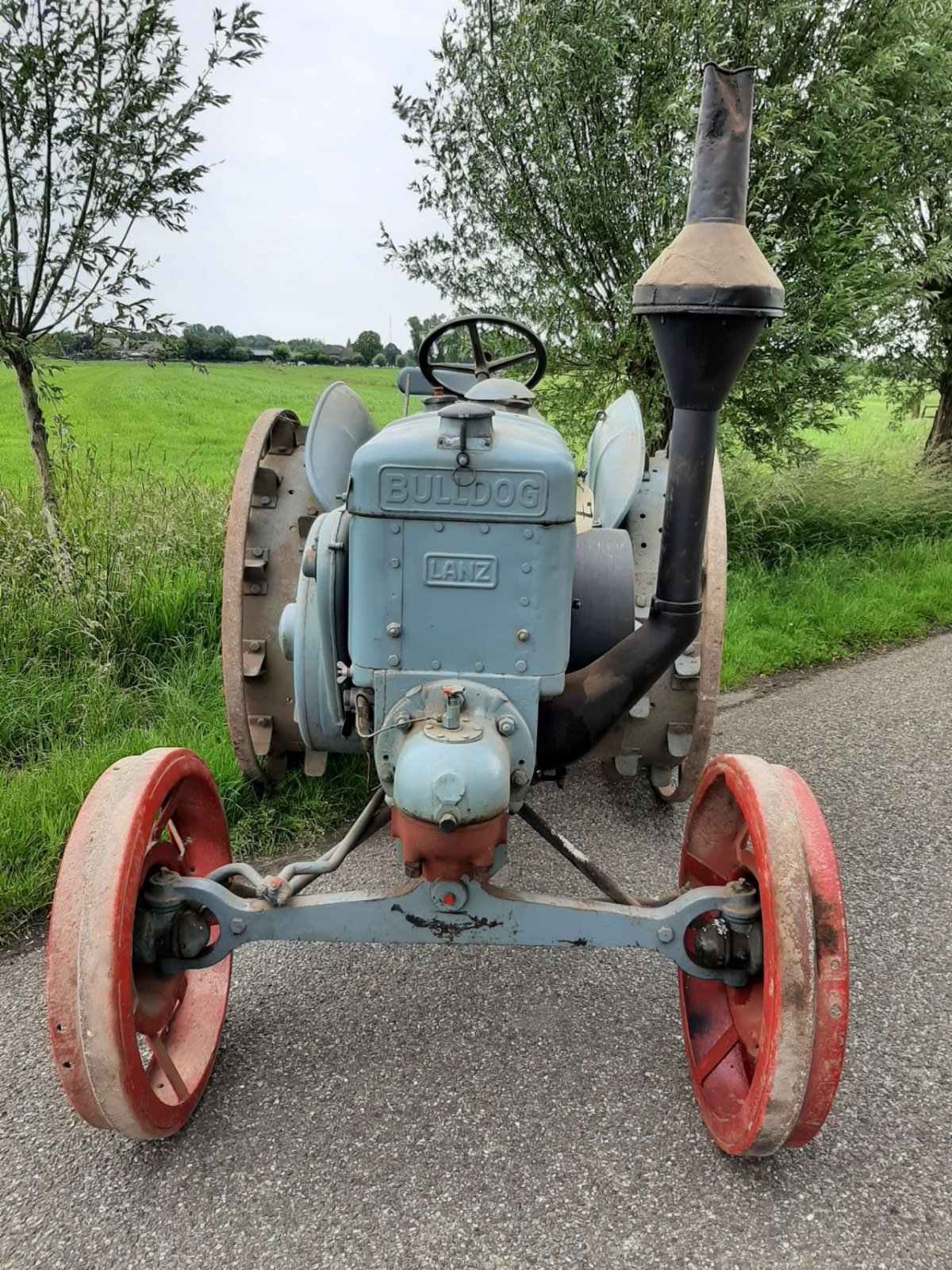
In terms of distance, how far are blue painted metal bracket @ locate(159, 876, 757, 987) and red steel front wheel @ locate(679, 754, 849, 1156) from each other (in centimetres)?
16

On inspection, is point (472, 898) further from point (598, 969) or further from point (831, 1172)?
point (831, 1172)

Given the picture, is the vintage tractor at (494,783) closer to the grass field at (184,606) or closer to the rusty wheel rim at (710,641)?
the rusty wheel rim at (710,641)

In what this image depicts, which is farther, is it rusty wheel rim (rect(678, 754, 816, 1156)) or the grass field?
the grass field

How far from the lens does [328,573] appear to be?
190 centimetres

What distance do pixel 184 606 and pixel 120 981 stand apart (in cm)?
258

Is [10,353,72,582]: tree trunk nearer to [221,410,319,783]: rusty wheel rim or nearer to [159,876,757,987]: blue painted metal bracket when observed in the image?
[221,410,319,783]: rusty wheel rim

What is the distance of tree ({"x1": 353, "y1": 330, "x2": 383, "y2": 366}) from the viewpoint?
11289mm

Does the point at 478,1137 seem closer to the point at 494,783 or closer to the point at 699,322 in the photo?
the point at 494,783

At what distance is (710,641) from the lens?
2.62 meters

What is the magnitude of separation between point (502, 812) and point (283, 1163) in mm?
809

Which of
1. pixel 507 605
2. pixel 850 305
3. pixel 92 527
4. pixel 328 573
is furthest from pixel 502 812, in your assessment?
pixel 850 305

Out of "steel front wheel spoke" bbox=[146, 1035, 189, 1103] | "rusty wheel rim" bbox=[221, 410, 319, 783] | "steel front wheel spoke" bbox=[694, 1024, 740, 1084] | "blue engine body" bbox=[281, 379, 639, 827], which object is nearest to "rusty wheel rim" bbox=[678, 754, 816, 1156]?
"steel front wheel spoke" bbox=[694, 1024, 740, 1084]

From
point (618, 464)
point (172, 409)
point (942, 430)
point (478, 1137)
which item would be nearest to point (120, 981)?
point (478, 1137)

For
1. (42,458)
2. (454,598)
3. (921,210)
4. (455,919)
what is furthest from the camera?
(921,210)
